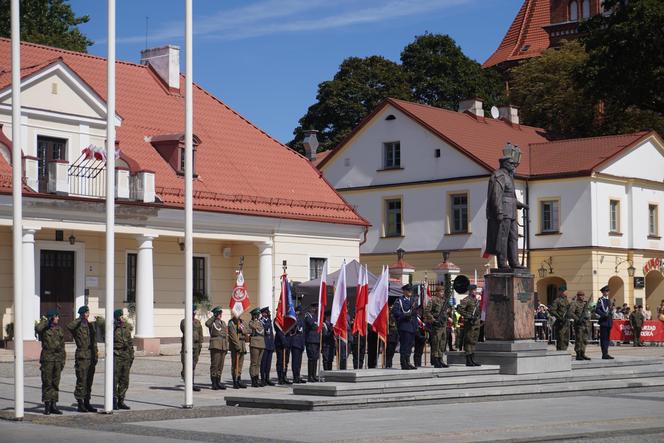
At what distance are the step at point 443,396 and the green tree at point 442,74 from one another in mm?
51260

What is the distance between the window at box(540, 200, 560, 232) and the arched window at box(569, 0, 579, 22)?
44765 millimetres

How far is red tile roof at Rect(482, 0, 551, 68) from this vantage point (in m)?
94.1

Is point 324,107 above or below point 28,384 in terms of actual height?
above

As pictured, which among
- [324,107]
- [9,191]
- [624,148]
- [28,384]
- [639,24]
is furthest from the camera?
[324,107]

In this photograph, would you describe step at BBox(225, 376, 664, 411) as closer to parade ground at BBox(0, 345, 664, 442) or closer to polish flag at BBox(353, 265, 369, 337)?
parade ground at BBox(0, 345, 664, 442)

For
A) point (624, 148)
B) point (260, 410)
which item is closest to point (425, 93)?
point (624, 148)

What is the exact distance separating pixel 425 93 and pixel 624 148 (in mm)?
23304

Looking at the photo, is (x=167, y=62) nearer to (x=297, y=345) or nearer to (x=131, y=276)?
(x=131, y=276)

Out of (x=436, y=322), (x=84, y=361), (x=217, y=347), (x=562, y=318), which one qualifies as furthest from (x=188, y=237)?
(x=562, y=318)

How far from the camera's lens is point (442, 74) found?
76.1 meters

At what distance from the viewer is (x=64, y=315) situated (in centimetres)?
3547

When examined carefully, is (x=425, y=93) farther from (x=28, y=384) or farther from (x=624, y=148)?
(x=28, y=384)

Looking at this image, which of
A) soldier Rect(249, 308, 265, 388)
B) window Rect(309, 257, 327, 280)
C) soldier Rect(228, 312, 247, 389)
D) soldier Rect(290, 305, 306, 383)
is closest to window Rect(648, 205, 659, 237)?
window Rect(309, 257, 327, 280)

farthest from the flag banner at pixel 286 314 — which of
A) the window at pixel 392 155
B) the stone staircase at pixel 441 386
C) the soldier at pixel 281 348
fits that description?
the window at pixel 392 155
